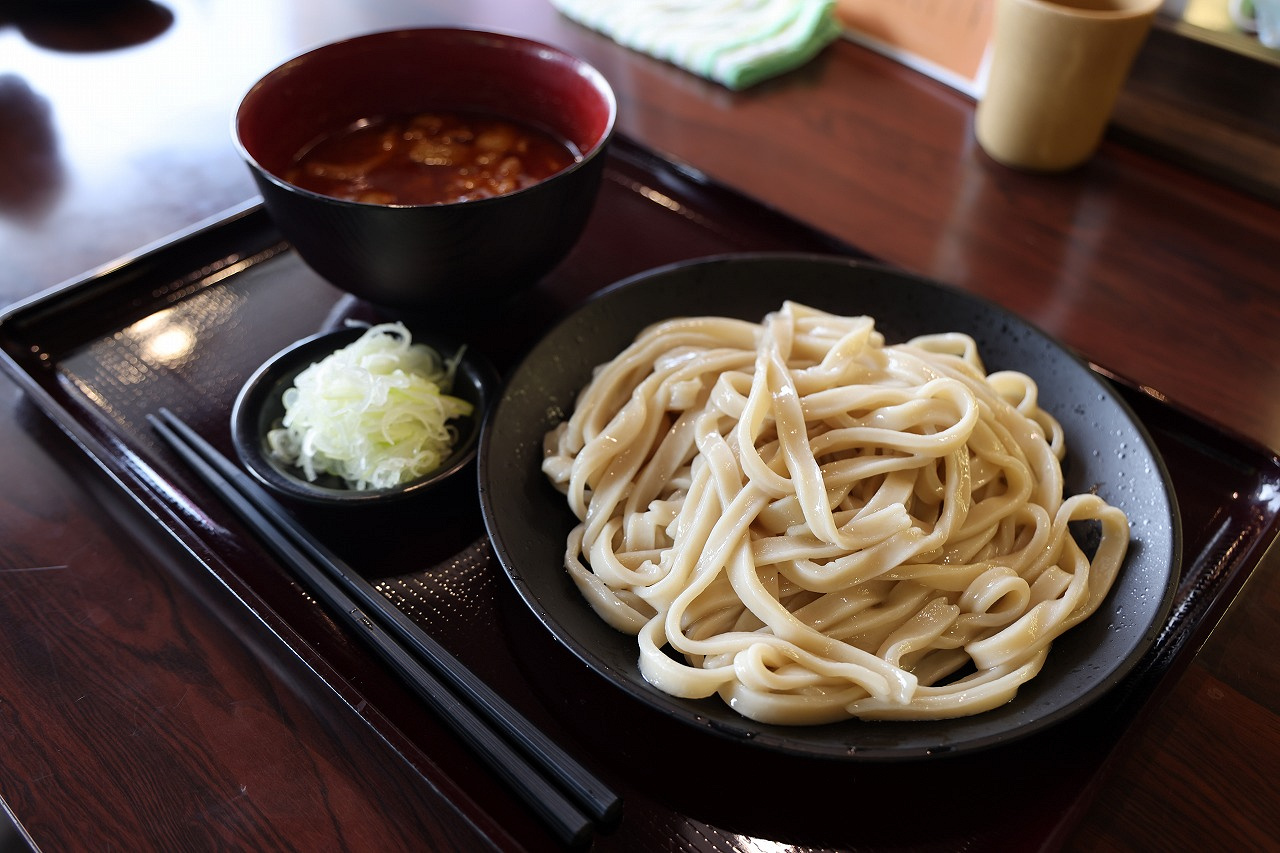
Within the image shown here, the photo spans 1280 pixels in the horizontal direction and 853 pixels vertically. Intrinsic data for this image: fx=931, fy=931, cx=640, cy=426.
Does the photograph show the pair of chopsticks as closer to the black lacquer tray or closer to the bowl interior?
the black lacquer tray

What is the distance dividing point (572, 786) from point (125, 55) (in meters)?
2.37

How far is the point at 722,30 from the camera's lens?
2.42 metres

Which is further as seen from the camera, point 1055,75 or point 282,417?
point 1055,75

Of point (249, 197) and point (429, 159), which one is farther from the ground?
point (429, 159)

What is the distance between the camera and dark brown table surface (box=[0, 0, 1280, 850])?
3.40 feet

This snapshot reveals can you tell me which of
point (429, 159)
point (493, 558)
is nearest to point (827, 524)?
point (493, 558)

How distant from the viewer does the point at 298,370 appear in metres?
1.43

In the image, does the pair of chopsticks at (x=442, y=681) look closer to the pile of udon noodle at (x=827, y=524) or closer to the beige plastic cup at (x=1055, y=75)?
the pile of udon noodle at (x=827, y=524)

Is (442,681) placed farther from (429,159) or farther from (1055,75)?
(1055,75)

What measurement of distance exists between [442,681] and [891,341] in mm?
912

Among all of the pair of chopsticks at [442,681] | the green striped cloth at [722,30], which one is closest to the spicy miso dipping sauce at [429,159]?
the pair of chopsticks at [442,681]

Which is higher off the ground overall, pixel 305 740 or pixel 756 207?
pixel 756 207

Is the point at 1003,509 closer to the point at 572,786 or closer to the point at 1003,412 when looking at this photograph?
the point at 1003,412

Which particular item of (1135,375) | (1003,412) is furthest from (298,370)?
(1135,375)
